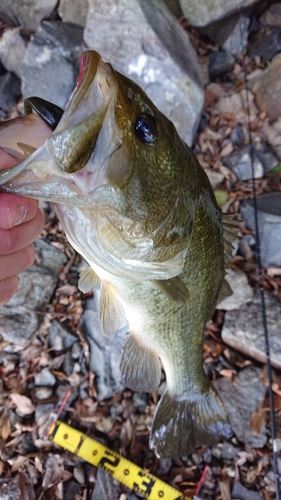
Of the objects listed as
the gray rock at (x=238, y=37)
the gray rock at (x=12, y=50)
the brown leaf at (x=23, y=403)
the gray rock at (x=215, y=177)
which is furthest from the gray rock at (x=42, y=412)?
the gray rock at (x=238, y=37)

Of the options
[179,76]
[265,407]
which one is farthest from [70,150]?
[179,76]

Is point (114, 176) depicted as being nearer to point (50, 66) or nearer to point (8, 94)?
point (50, 66)

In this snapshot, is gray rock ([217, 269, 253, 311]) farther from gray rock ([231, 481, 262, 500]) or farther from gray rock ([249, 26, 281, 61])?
gray rock ([249, 26, 281, 61])

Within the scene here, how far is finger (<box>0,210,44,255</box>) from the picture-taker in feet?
3.07

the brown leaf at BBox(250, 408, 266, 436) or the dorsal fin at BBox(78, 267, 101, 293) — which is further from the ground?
the dorsal fin at BBox(78, 267, 101, 293)

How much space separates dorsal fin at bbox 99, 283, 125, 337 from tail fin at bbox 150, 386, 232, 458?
0.51m

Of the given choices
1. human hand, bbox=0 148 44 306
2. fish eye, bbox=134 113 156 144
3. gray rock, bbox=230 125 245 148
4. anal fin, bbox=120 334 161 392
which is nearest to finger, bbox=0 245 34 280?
human hand, bbox=0 148 44 306

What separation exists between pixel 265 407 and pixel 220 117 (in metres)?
2.36

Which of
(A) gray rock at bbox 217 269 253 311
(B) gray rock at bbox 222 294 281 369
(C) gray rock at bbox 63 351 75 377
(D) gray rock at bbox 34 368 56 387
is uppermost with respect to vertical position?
(A) gray rock at bbox 217 269 253 311

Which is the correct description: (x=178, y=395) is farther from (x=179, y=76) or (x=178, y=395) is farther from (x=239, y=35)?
(x=239, y=35)

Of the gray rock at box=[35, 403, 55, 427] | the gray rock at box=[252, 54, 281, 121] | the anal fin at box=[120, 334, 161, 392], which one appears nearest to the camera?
the anal fin at box=[120, 334, 161, 392]

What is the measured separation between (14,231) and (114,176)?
13.3 inches

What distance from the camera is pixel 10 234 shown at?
37.0 inches

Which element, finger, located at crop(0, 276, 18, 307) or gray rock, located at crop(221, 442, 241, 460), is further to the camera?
gray rock, located at crop(221, 442, 241, 460)
